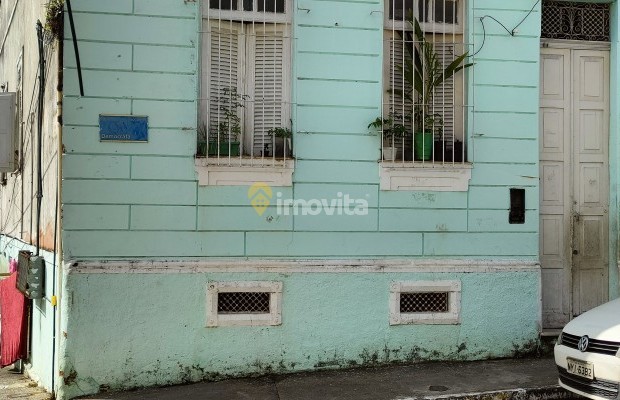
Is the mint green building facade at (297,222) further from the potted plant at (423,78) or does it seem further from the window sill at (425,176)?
the potted plant at (423,78)

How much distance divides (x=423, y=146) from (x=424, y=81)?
28.4 inches

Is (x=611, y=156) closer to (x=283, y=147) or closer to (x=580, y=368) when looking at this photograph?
(x=580, y=368)

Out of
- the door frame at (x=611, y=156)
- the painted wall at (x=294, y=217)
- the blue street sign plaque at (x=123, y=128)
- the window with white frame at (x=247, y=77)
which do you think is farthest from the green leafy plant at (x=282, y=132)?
the door frame at (x=611, y=156)

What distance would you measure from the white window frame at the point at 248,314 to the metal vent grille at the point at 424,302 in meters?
1.36

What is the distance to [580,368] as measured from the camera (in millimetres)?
6039

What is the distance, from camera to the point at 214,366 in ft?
23.8

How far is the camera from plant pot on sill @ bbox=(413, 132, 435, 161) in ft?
25.4

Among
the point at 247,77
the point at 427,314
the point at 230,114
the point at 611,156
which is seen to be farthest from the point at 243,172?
the point at 611,156

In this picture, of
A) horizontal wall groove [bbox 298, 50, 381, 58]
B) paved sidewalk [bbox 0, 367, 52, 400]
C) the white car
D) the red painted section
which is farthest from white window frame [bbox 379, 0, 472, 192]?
the red painted section

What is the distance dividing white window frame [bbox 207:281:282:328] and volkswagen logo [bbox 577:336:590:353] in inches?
114

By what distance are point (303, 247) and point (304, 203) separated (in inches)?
17.9

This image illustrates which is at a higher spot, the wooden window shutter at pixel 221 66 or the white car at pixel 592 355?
the wooden window shutter at pixel 221 66

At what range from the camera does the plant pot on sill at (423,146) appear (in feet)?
25.4

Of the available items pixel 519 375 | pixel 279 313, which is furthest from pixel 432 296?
pixel 279 313
